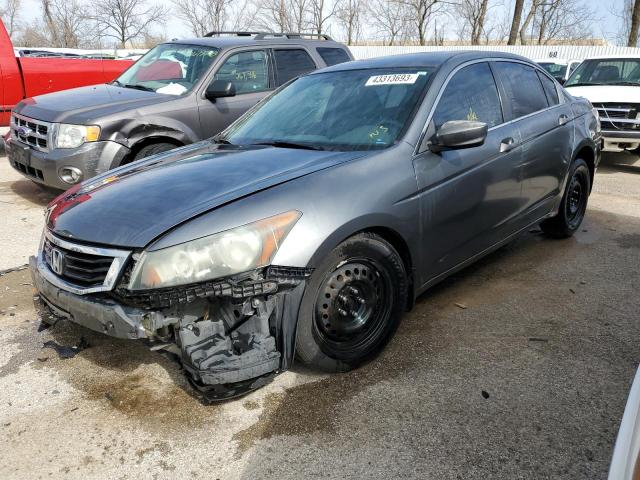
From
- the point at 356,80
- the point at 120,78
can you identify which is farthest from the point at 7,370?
the point at 120,78

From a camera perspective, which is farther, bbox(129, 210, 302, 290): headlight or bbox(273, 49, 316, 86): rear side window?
bbox(273, 49, 316, 86): rear side window

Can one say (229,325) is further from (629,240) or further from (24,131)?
(24,131)

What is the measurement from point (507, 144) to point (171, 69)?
4.30m

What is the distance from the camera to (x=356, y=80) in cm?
368

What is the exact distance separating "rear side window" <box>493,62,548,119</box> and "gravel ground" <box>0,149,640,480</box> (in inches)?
54.4

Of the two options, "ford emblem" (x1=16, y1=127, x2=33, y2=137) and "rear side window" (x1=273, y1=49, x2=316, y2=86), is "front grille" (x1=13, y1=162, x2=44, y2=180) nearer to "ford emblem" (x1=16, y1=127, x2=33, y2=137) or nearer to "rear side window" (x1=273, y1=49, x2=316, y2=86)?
"ford emblem" (x1=16, y1=127, x2=33, y2=137)

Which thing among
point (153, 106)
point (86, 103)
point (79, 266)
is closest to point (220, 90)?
point (153, 106)

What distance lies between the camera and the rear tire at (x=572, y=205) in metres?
4.88

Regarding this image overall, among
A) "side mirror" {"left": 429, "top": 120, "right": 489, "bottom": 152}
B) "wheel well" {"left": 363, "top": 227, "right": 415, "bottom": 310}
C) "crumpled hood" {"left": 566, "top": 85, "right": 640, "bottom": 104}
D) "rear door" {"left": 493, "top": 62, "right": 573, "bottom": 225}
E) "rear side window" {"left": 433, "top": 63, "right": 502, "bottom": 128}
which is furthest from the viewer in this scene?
"crumpled hood" {"left": 566, "top": 85, "right": 640, "bottom": 104}

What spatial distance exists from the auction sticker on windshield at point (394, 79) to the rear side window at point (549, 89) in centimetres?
165

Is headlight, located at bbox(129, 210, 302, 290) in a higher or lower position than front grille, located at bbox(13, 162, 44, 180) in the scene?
higher

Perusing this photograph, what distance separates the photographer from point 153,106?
578 cm

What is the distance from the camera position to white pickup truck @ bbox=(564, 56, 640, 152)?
27.7ft

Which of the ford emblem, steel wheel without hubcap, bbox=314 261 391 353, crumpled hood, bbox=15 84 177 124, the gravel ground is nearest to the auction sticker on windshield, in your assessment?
steel wheel without hubcap, bbox=314 261 391 353
